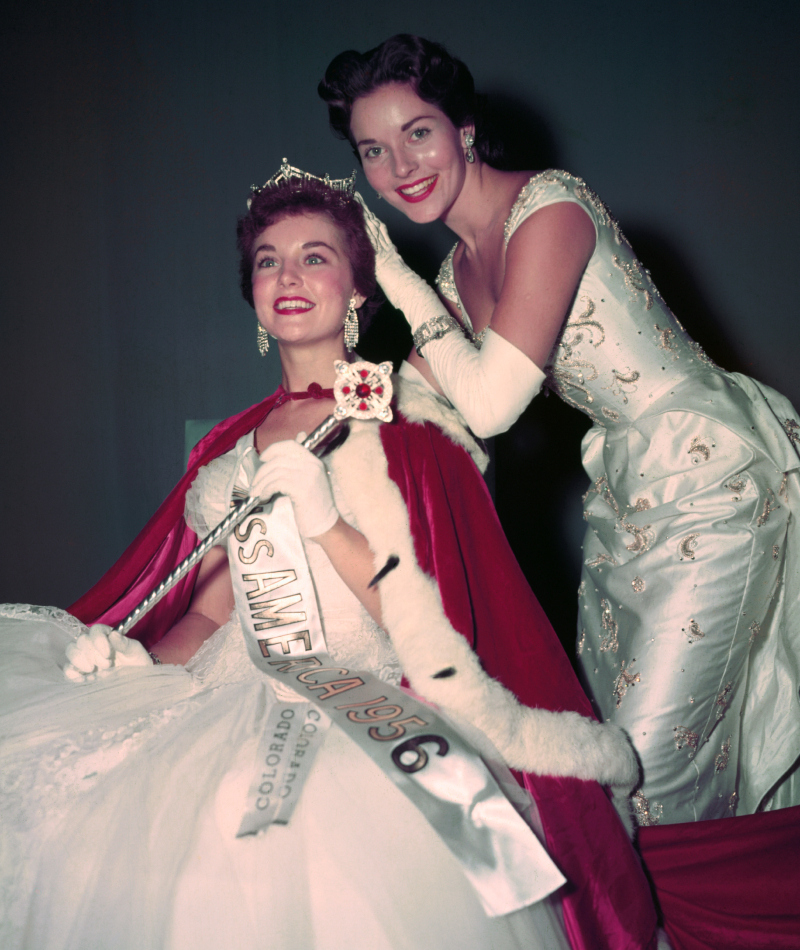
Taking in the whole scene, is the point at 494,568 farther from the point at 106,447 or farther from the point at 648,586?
the point at 106,447

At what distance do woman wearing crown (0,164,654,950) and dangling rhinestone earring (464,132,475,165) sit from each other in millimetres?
230

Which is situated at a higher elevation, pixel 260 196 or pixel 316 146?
pixel 316 146

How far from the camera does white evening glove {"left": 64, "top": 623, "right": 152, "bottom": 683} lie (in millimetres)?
1111

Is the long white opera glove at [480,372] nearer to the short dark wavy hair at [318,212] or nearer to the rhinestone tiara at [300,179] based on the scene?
the short dark wavy hair at [318,212]

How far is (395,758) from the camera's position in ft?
2.78

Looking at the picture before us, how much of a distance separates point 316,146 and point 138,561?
4.65 ft

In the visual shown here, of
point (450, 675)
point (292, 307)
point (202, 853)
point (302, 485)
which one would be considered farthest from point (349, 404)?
point (202, 853)

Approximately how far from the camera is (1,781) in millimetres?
873

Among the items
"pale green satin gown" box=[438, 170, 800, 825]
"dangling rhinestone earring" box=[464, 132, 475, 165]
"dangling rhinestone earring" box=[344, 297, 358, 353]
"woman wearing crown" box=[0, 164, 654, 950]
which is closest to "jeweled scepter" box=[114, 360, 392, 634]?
"woman wearing crown" box=[0, 164, 654, 950]

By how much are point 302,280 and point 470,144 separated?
1.36ft

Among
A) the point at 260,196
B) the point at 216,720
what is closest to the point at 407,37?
the point at 260,196

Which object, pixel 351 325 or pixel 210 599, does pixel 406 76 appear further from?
pixel 210 599

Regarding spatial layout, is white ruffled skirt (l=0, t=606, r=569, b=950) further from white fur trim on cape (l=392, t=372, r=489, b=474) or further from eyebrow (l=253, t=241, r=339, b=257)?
eyebrow (l=253, t=241, r=339, b=257)

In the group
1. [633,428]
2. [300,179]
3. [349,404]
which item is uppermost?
[300,179]
